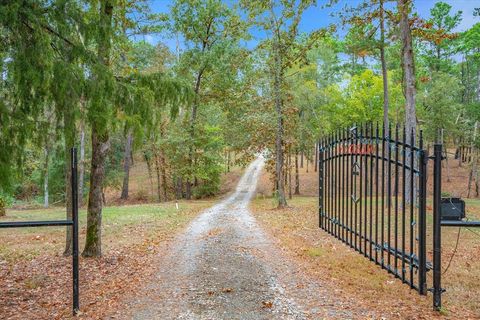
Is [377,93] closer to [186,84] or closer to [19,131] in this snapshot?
[186,84]

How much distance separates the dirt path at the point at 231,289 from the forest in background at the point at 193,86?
224 centimetres

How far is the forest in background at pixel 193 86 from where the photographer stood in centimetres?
496

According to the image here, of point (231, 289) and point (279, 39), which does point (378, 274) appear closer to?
point (231, 289)

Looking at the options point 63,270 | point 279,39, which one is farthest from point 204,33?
point 63,270

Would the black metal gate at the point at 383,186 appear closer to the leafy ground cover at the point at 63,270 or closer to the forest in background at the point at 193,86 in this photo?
the forest in background at the point at 193,86

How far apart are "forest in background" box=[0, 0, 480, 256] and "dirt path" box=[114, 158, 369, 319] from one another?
2.24m

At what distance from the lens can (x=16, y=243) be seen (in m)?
10.4

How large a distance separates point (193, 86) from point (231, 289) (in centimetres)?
477

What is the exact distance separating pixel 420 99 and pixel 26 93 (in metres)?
32.9

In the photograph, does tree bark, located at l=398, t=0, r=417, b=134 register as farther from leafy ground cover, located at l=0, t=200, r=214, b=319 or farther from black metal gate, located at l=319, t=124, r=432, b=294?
leafy ground cover, located at l=0, t=200, r=214, b=319

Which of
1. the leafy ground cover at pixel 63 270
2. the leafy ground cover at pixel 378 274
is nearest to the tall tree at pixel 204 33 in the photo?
the leafy ground cover at pixel 63 270

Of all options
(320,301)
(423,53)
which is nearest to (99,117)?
(320,301)

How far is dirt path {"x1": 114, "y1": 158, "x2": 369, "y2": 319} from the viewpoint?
15.0ft

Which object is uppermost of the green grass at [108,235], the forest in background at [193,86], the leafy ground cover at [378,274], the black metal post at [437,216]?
the forest in background at [193,86]
